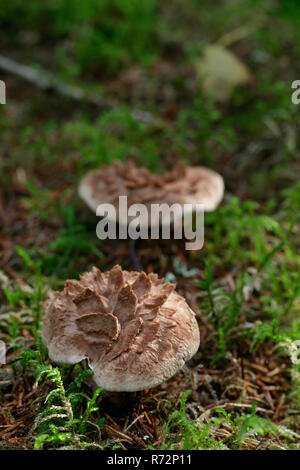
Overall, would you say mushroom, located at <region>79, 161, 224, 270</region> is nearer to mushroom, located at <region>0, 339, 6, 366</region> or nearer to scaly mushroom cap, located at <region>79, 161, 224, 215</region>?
scaly mushroom cap, located at <region>79, 161, 224, 215</region>

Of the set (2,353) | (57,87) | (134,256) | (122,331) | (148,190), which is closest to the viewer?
(122,331)

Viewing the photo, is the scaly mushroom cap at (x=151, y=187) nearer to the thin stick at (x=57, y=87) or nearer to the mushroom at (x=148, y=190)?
the mushroom at (x=148, y=190)

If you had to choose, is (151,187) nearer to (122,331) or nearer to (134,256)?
(134,256)

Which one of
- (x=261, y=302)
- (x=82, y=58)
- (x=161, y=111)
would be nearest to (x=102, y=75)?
(x=82, y=58)

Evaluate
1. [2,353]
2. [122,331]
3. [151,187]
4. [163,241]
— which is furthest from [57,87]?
[122,331]

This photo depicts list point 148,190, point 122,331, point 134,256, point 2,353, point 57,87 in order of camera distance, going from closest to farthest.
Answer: point 122,331, point 2,353, point 148,190, point 134,256, point 57,87

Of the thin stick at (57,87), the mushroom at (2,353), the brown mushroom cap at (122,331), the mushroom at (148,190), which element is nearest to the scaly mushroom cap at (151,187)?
the mushroom at (148,190)

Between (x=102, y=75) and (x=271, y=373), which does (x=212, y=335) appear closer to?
(x=271, y=373)
